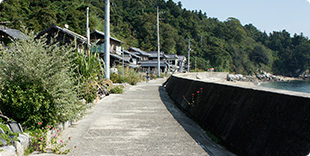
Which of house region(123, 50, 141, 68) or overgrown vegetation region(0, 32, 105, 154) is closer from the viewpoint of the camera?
overgrown vegetation region(0, 32, 105, 154)

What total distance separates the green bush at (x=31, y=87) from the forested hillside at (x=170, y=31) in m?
35.3

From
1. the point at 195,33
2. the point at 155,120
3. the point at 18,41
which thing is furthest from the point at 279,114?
the point at 195,33

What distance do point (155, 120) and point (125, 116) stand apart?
106cm

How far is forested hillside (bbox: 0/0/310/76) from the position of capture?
155 ft

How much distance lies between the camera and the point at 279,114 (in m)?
3.97

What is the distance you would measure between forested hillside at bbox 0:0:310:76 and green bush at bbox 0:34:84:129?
35.3m

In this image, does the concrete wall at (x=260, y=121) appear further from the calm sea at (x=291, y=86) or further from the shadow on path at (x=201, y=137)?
the calm sea at (x=291, y=86)

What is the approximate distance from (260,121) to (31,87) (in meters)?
4.50

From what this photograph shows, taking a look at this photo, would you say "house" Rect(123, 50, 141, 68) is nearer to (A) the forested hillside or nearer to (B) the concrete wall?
(A) the forested hillside

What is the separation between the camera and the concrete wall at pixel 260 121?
3.50 metres

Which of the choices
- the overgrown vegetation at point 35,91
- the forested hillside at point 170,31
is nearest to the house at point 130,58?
the forested hillside at point 170,31

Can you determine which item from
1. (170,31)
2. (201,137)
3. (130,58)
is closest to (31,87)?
(201,137)

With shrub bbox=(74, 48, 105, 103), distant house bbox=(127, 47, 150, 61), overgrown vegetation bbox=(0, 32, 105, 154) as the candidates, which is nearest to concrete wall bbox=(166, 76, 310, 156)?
overgrown vegetation bbox=(0, 32, 105, 154)

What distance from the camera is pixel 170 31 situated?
83625mm
